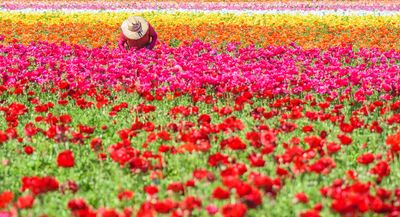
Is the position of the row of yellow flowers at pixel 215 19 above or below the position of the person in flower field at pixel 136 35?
below

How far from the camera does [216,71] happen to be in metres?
9.49

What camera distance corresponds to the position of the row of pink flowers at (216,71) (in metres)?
8.07

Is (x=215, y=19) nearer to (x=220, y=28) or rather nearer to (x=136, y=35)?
(x=220, y=28)

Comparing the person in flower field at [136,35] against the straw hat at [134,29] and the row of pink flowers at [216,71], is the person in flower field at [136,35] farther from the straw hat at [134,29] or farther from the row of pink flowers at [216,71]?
the row of pink flowers at [216,71]

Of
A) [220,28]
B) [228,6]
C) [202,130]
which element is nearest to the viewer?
[202,130]

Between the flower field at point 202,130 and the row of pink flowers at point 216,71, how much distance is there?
33mm

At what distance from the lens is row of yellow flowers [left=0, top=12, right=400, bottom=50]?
15.3 m

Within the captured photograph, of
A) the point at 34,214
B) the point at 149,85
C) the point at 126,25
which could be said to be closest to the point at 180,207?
the point at 34,214

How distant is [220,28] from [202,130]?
13.3 m

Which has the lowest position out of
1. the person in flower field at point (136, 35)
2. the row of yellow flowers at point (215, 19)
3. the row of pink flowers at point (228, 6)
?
the row of pink flowers at point (228, 6)

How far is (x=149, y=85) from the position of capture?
8062 millimetres

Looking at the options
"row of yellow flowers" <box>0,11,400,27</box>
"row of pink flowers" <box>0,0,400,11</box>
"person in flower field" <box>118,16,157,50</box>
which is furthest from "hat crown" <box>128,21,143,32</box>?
"row of pink flowers" <box>0,0,400,11</box>

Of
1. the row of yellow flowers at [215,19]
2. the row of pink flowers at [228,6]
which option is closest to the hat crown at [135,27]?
the row of yellow flowers at [215,19]

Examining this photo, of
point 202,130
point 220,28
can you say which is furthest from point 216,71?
point 220,28
